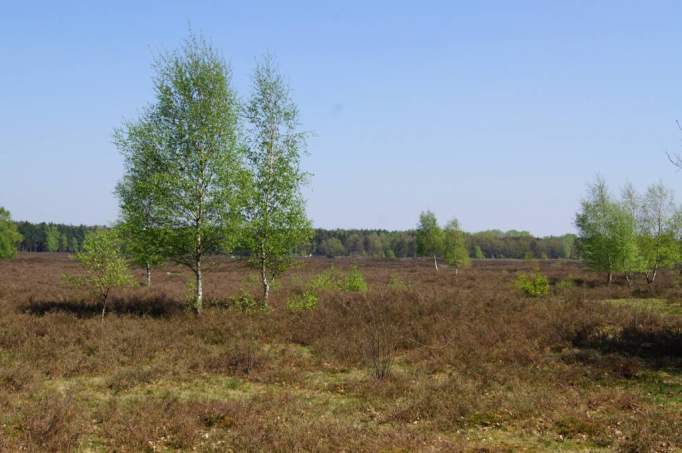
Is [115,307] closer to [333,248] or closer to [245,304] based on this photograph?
[245,304]

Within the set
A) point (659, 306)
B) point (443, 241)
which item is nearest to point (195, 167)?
point (659, 306)

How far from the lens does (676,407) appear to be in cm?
1174

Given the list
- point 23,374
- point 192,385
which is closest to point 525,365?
point 192,385

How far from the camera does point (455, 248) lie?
7188cm

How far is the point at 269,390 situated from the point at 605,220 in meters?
42.5

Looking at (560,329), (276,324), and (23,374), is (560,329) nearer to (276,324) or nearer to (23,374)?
(276,324)

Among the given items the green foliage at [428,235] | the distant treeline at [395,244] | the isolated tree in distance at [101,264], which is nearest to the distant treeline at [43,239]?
the distant treeline at [395,244]

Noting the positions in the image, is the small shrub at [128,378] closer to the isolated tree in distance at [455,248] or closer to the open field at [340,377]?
the open field at [340,377]

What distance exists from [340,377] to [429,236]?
66052mm

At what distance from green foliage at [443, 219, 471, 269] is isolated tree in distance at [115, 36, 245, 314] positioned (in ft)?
171

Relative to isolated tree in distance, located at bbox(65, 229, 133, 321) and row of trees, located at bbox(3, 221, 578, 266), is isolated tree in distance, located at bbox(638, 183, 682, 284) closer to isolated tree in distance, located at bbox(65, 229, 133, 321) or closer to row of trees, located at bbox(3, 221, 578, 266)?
isolated tree in distance, located at bbox(65, 229, 133, 321)

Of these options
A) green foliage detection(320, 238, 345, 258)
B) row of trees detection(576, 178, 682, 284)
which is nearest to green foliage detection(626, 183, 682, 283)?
row of trees detection(576, 178, 682, 284)

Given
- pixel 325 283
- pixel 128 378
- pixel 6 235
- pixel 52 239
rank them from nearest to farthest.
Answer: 1. pixel 128 378
2. pixel 325 283
3. pixel 6 235
4. pixel 52 239

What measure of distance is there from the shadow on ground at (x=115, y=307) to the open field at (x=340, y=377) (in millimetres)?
130
